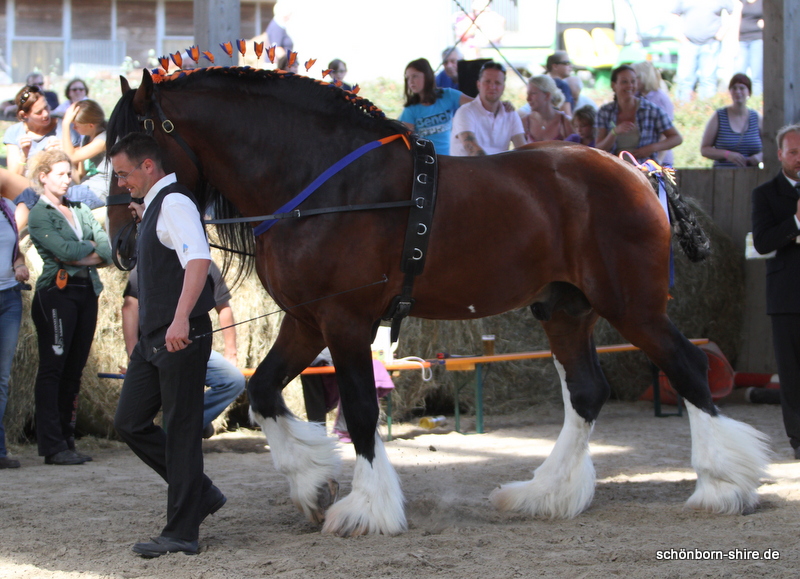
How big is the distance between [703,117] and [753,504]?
39.0 feet

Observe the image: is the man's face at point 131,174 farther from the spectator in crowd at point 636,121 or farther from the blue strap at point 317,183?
the spectator in crowd at point 636,121

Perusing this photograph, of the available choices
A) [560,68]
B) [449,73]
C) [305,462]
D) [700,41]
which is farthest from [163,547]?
[700,41]

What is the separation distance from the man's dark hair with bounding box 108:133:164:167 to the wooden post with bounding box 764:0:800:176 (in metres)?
5.88

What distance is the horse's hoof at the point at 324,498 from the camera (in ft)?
13.8

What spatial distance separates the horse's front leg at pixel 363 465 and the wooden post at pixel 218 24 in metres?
3.29

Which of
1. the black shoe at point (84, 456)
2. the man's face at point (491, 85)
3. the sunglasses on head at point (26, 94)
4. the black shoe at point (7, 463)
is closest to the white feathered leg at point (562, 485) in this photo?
the black shoe at point (84, 456)

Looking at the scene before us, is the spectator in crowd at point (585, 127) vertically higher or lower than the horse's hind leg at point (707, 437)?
higher

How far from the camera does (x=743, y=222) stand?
840 centimetres

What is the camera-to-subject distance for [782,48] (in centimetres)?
772

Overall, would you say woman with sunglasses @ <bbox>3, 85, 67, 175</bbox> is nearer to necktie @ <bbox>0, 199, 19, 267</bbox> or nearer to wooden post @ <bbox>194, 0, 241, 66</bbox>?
necktie @ <bbox>0, 199, 19, 267</bbox>

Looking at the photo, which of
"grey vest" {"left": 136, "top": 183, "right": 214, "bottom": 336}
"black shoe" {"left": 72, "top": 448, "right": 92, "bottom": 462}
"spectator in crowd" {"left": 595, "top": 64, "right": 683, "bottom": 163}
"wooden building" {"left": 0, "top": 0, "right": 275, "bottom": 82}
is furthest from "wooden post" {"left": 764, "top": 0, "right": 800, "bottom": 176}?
"wooden building" {"left": 0, "top": 0, "right": 275, "bottom": 82}

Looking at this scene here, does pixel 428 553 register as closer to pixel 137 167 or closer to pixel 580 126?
pixel 137 167

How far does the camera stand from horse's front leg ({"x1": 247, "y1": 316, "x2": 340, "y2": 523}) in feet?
13.8

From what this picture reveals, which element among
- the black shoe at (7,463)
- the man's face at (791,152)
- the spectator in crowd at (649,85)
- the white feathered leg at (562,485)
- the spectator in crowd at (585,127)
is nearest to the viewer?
the white feathered leg at (562,485)
